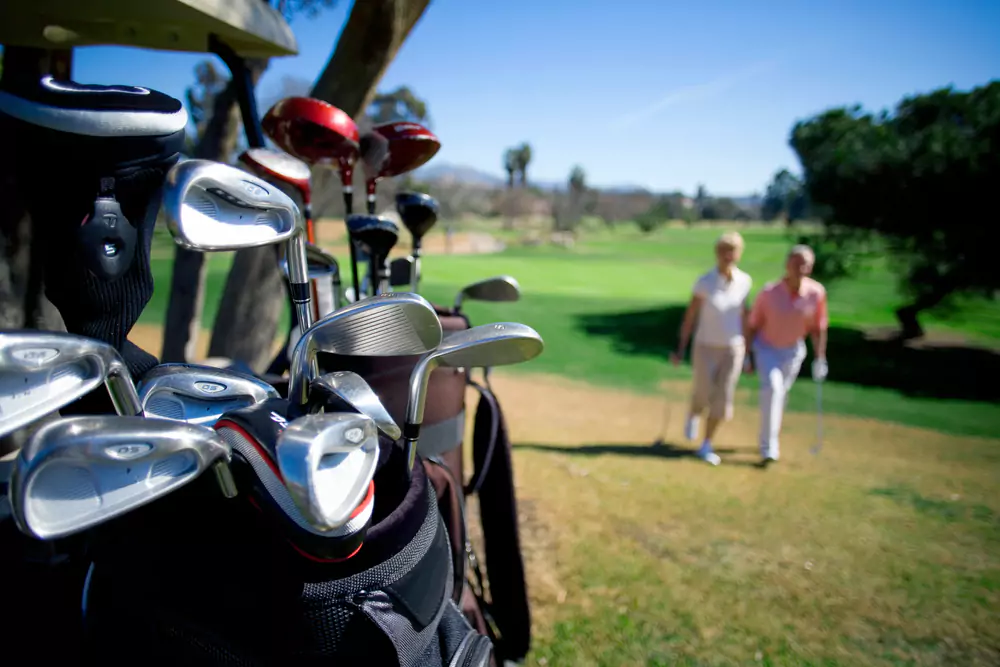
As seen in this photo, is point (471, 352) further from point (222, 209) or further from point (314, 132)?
point (314, 132)

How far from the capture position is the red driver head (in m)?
1.59

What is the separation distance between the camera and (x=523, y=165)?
50.7 metres

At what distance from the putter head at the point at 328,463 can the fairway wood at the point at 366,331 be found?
0.18 metres

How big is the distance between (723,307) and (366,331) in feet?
10.9

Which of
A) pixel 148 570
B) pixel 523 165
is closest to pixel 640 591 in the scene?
pixel 148 570

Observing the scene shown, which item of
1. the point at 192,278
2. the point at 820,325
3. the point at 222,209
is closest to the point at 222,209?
the point at 222,209

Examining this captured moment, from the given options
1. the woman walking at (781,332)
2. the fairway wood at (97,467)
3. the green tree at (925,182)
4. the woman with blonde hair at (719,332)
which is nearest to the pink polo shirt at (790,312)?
the woman walking at (781,332)

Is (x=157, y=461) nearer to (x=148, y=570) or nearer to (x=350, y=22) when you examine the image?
(x=148, y=570)

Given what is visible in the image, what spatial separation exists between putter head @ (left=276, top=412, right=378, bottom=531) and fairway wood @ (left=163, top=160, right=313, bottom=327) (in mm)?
332

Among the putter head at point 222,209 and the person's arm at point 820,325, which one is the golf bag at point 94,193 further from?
the person's arm at point 820,325

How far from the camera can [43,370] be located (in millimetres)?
662

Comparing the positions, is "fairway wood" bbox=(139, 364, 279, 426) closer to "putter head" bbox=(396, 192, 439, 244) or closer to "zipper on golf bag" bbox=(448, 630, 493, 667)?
"zipper on golf bag" bbox=(448, 630, 493, 667)

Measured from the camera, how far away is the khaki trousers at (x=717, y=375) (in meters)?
3.89

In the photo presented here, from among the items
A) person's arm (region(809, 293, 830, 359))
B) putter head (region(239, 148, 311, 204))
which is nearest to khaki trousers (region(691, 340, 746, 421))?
person's arm (region(809, 293, 830, 359))
